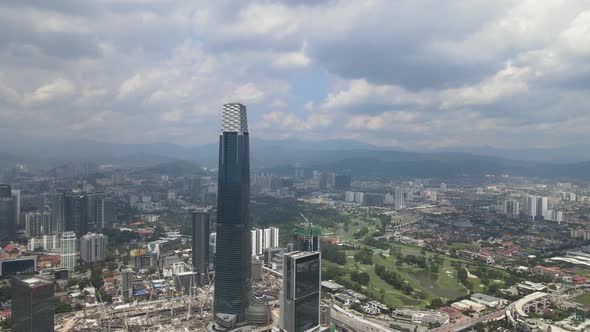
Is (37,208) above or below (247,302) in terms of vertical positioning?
above

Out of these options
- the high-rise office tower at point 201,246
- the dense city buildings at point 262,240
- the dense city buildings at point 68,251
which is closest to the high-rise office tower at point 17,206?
the dense city buildings at point 68,251

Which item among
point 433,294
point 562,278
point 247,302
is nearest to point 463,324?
point 433,294

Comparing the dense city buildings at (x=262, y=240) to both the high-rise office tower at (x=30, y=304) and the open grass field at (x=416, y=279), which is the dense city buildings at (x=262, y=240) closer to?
the open grass field at (x=416, y=279)

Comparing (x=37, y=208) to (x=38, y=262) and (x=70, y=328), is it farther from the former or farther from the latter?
(x=70, y=328)

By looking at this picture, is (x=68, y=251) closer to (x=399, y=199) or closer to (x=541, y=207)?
(x=399, y=199)

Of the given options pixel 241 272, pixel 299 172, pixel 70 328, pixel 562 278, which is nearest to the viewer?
pixel 70 328

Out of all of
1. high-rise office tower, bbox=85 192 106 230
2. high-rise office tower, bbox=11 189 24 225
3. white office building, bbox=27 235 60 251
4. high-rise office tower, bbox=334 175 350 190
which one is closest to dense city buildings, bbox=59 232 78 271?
white office building, bbox=27 235 60 251
